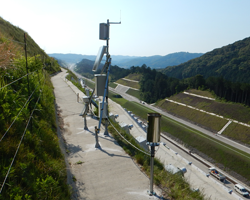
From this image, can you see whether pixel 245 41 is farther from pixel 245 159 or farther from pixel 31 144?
pixel 31 144

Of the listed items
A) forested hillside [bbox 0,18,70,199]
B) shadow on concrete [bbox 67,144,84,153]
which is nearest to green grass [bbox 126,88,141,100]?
shadow on concrete [bbox 67,144,84,153]

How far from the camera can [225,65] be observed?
139 m

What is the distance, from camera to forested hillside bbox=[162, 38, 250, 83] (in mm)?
121438

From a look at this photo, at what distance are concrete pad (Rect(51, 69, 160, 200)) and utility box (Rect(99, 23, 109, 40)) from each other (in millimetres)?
3739

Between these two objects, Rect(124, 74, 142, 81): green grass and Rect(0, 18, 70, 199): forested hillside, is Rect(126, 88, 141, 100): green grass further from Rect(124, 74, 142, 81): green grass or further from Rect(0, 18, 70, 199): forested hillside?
Rect(0, 18, 70, 199): forested hillside

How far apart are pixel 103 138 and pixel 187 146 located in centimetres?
3760

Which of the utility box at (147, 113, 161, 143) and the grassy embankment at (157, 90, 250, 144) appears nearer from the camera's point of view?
the utility box at (147, 113, 161, 143)

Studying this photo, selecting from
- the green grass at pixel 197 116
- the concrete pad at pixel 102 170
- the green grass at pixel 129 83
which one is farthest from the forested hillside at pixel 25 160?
the green grass at pixel 129 83

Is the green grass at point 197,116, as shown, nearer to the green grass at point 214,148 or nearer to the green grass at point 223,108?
the green grass at point 223,108

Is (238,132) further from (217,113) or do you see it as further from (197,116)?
(197,116)

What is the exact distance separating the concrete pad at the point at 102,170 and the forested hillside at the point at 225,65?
119400mm

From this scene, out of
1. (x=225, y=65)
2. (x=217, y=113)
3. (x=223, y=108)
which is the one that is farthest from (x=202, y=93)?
(x=225, y=65)

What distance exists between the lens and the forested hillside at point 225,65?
121 meters

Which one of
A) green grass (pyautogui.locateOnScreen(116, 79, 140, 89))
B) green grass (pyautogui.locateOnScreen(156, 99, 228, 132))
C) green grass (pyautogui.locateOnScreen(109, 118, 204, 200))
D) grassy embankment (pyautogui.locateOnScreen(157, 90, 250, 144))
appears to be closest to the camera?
green grass (pyautogui.locateOnScreen(109, 118, 204, 200))
